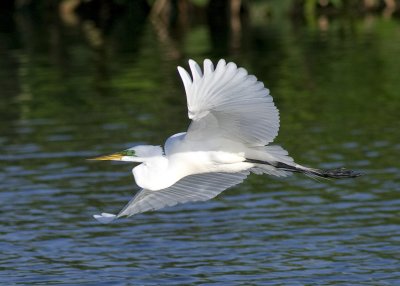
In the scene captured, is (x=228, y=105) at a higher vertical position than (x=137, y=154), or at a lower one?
higher

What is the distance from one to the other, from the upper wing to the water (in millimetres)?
1890

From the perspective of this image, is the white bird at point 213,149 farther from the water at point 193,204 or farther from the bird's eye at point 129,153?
the water at point 193,204

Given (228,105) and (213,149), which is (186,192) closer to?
(213,149)

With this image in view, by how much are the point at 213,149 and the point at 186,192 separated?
640 millimetres

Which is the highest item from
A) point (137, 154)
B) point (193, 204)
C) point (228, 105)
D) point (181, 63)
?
point (228, 105)

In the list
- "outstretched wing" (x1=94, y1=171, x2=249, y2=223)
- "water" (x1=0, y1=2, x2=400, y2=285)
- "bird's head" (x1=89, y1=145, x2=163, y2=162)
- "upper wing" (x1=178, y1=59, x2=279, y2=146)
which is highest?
"upper wing" (x1=178, y1=59, x2=279, y2=146)

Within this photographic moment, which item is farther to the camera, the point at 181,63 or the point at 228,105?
the point at 181,63

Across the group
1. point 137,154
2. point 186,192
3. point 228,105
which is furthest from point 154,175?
point 228,105

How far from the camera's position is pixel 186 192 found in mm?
8289

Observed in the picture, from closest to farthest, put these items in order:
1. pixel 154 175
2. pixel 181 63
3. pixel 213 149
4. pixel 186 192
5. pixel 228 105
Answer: pixel 228 105 → pixel 154 175 → pixel 213 149 → pixel 186 192 → pixel 181 63

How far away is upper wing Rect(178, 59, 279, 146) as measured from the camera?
6.75 m

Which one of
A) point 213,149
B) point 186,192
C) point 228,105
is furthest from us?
point 186,192

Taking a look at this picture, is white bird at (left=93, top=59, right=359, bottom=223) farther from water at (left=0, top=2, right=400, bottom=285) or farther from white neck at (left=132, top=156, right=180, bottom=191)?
water at (left=0, top=2, right=400, bottom=285)

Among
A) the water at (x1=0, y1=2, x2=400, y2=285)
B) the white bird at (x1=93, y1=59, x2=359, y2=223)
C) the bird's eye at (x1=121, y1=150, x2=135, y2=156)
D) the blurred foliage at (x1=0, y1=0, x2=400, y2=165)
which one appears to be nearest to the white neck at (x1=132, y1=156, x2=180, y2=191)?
the white bird at (x1=93, y1=59, x2=359, y2=223)
